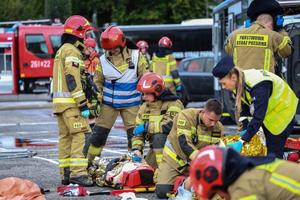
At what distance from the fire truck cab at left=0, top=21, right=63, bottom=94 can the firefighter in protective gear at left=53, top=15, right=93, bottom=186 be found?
19489 mm

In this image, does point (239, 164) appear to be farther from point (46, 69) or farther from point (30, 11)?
point (30, 11)

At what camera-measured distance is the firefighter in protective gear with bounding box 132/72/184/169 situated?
891 cm

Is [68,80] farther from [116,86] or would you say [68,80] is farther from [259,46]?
[259,46]

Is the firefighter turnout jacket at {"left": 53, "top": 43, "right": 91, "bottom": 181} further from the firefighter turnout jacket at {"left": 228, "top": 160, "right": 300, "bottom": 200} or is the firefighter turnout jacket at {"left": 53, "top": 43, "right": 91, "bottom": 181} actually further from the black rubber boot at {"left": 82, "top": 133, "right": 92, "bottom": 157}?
the firefighter turnout jacket at {"left": 228, "top": 160, "right": 300, "bottom": 200}

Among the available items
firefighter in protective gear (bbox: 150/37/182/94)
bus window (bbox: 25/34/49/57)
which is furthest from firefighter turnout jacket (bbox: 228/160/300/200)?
bus window (bbox: 25/34/49/57)

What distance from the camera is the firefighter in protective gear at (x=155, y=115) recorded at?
8.91m

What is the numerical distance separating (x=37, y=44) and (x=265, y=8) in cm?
2170

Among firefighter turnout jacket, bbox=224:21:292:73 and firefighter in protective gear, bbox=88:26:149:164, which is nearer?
firefighter turnout jacket, bbox=224:21:292:73

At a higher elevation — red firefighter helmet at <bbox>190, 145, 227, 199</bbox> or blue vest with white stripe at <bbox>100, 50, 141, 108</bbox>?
red firefighter helmet at <bbox>190, 145, 227, 199</bbox>

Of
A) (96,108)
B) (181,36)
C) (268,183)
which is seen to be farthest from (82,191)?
(181,36)

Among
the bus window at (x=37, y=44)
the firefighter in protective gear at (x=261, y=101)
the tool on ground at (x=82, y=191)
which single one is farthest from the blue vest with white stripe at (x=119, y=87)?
the bus window at (x=37, y=44)

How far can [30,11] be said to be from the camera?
159 feet

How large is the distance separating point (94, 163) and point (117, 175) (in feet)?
2.64

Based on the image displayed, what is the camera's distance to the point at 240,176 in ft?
14.0
